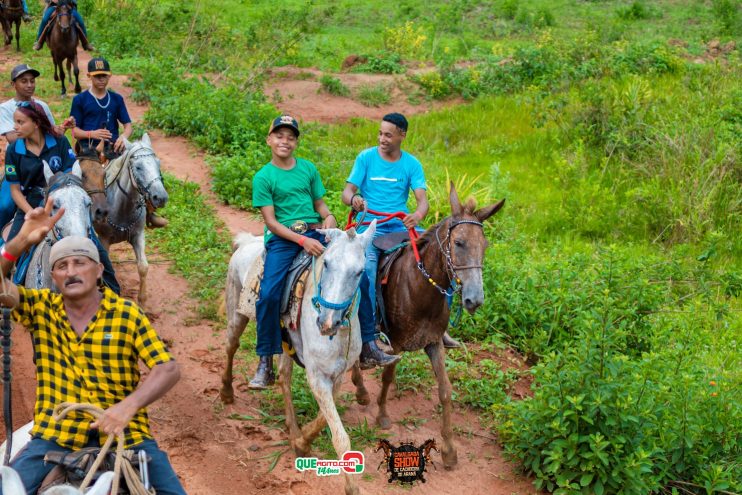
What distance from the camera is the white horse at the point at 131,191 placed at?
839 centimetres

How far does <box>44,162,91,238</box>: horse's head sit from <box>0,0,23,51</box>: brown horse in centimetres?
1440

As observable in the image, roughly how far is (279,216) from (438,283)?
1.45m

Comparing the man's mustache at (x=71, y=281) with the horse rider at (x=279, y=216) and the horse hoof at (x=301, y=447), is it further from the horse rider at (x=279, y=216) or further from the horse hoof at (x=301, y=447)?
the horse hoof at (x=301, y=447)

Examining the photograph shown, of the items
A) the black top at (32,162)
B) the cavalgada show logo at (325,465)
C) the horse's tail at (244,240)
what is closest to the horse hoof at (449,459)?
the cavalgada show logo at (325,465)

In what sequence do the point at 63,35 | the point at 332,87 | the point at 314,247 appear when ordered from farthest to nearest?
the point at 332,87, the point at 63,35, the point at 314,247

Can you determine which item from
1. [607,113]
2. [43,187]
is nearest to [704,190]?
[607,113]

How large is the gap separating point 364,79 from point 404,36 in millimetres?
3100

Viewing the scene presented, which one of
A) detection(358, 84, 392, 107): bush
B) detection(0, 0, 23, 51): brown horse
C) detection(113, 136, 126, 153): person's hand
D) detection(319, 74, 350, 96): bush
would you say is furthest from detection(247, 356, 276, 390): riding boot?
detection(0, 0, 23, 51): brown horse

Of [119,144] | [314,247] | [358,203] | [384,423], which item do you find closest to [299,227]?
[314,247]

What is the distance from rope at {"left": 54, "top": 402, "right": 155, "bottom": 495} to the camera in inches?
139

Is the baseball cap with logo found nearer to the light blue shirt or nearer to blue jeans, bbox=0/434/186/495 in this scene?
blue jeans, bbox=0/434/186/495

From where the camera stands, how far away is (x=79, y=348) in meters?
4.05

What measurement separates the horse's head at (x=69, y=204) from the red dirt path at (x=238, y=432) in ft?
5.70

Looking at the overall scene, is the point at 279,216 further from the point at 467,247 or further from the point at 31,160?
the point at 31,160
